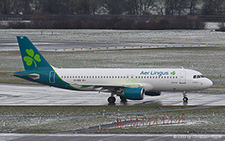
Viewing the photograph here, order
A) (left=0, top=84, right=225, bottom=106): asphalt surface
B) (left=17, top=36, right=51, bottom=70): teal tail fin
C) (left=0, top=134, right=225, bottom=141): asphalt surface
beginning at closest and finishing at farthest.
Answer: (left=0, top=134, right=225, bottom=141): asphalt surface < (left=0, top=84, right=225, bottom=106): asphalt surface < (left=17, top=36, right=51, bottom=70): teal tail fin

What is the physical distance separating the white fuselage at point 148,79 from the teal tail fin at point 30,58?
3.09m

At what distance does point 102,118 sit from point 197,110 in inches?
371

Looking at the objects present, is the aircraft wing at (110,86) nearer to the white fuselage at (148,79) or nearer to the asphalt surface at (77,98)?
the white fuselage at (148,79)

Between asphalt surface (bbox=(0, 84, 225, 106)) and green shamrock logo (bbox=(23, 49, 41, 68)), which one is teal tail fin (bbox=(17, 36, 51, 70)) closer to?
green shamrock logo (bbox=(23, 49, 41, 68))

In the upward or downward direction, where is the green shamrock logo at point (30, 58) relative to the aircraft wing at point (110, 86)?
upward

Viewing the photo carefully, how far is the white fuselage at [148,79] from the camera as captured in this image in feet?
171

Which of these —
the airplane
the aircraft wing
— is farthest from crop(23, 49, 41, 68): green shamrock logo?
the aircraft wing

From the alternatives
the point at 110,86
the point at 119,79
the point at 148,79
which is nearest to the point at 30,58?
the point at 110,86

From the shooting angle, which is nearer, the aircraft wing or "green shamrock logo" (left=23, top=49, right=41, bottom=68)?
the aircraft wing

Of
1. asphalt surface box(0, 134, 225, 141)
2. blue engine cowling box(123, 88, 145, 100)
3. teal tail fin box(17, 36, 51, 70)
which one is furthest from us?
teal tail fin box(17, 36, 51, 70)

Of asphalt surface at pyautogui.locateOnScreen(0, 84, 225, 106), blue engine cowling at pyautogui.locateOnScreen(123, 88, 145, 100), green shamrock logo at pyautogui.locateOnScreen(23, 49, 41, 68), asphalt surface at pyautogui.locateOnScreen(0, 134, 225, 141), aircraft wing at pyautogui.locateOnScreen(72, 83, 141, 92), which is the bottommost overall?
asphalt surface at pyautogui.locateOnScreen(0, 84, 225, 106)

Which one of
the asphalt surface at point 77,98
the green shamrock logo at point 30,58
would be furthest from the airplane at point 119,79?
the asphalt surface at point 77,98

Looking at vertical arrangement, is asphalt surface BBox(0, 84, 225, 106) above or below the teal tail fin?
below

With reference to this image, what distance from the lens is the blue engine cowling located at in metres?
50.4
